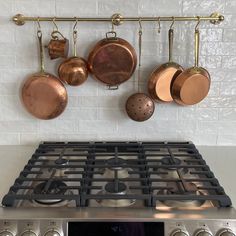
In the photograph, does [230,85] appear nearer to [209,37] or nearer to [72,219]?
[209,37]

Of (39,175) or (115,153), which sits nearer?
(39,175)

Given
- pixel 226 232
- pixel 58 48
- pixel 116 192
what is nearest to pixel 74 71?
pixel 58 48

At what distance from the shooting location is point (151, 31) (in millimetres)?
1503

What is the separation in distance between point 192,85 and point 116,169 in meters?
0.46

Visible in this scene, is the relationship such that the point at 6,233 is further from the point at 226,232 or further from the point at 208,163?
the point at 208,163

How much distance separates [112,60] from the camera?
147cm

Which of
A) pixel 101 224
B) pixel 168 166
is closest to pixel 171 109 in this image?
pixel 168 166

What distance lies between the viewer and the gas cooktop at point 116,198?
95 centimetres

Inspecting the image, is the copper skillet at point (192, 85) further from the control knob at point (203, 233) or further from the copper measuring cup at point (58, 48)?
the control knob at point (203, 233)

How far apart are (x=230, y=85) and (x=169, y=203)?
0.71 m

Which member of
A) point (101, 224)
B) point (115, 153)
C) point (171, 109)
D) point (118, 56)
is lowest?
point (101, 224)

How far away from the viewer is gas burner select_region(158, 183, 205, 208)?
3.41ft

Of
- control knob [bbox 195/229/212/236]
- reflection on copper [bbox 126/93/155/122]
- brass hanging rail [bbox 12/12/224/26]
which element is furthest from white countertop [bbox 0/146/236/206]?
brass hanging rail [bbox 12/12/224/26]

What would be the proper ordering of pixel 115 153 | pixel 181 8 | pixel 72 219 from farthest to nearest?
pixel 181 8 < pixel 115 153 < pixel 72 219
